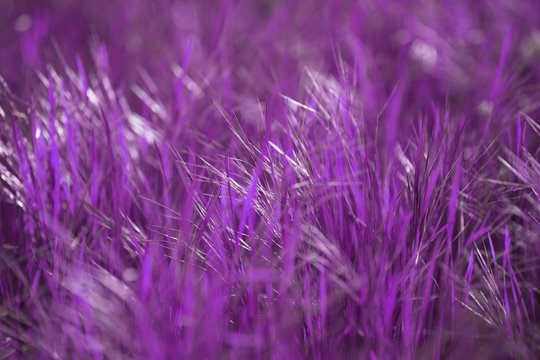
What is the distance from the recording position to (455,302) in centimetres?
68

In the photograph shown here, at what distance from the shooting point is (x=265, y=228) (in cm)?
73

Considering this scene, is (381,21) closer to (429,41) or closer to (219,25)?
(429,41)

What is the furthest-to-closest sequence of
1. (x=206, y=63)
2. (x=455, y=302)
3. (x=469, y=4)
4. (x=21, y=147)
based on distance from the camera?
1. (x=469, y=4)
2. (x=206, y=63)
3. (x=21, y=147)
4. (x=455, y=302)

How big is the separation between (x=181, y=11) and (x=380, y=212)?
2.91 feet

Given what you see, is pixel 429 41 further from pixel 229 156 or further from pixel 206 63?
pixel 229 156

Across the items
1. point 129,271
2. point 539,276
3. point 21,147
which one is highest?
point 21,147

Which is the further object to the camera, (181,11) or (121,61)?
(181,11)

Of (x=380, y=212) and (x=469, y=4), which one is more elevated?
(x=469, y=4)

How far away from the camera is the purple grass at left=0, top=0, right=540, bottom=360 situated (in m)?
0.64

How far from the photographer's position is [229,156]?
0.81 meters

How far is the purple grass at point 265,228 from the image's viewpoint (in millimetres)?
641

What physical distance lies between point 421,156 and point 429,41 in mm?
641

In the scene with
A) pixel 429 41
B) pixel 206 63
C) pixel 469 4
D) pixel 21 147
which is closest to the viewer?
pixel 21 147

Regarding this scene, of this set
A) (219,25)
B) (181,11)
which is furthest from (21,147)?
(181,11)
